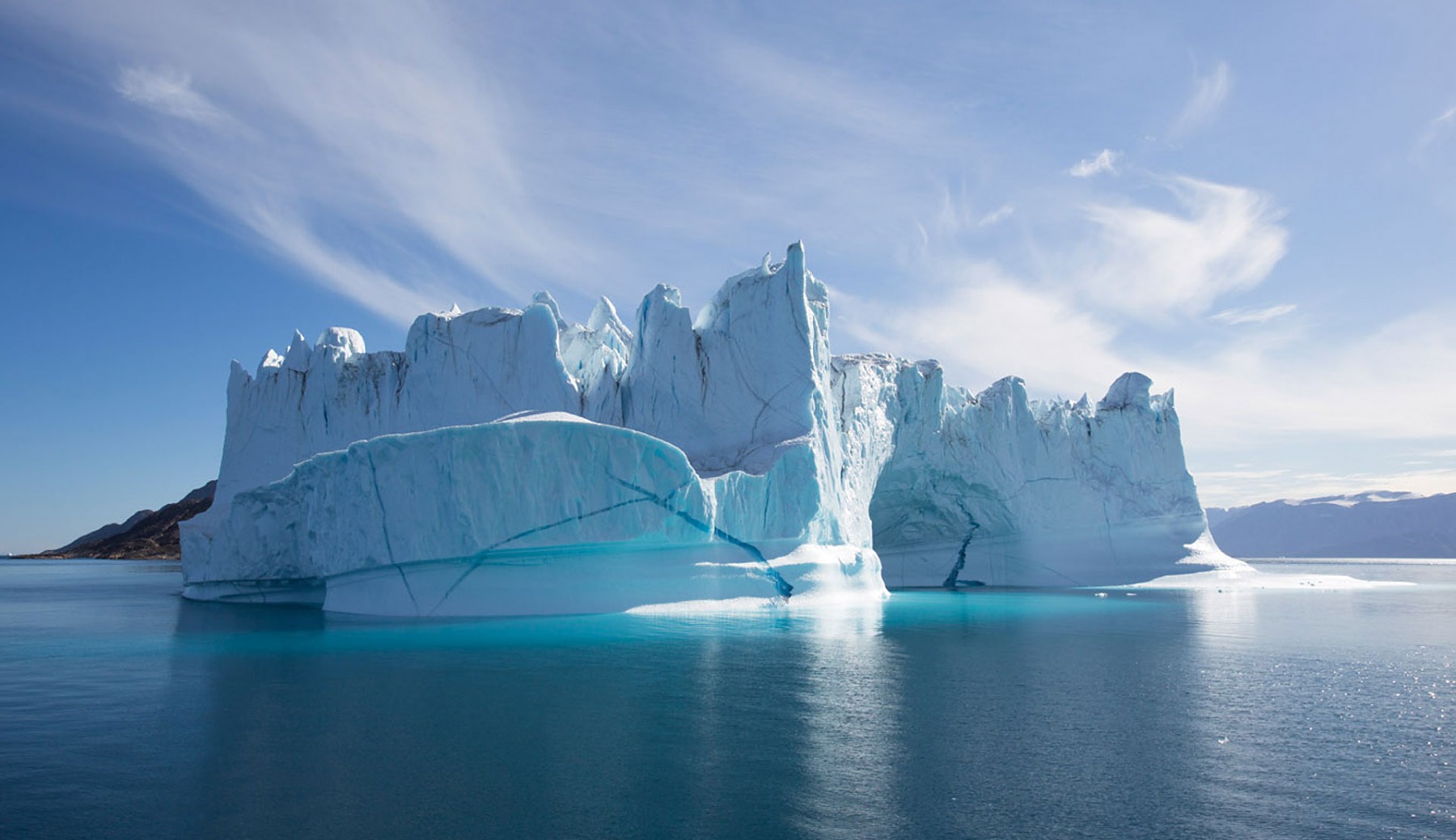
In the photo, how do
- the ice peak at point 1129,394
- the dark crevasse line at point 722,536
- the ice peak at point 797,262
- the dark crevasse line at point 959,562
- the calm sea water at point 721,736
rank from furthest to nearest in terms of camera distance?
the ice peak at point 1129,394 → the dark crevasse line at point 959,562 → the ice peak at point 797,262 → the dark crevasse line at point 722,536 → the calm sea water at point 721,736

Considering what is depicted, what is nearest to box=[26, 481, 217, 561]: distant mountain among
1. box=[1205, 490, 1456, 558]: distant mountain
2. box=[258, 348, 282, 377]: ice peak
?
box=[258, 348, 282, 377]: ice peak

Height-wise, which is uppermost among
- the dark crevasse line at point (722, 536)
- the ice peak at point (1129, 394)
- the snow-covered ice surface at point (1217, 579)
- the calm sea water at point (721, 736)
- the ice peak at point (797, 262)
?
the ice peak at point (797, 262)

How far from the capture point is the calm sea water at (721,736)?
476 centimetres

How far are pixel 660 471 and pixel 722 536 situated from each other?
1958 millimetres

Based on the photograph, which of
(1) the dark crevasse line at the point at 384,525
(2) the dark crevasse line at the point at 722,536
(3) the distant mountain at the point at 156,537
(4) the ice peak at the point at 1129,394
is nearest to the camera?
(2) the dark crevasse line at the point at 722,536

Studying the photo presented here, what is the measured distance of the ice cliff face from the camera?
14938mm

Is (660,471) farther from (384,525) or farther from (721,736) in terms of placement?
(721,736)

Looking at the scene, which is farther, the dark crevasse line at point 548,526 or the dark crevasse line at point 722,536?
the dark crevasse line at point 722,536

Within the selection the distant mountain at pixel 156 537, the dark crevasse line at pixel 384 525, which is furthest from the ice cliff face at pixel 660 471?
the distant mountain at pixel 156 537

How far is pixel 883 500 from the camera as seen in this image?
1075 inches

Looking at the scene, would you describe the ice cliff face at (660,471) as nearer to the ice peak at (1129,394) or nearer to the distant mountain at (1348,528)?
the ice peak at (1129,394)

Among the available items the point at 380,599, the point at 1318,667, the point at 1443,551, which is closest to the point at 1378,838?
the point at 1318,667

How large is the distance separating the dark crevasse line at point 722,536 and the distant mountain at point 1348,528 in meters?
97.2

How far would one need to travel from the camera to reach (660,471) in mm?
15062
